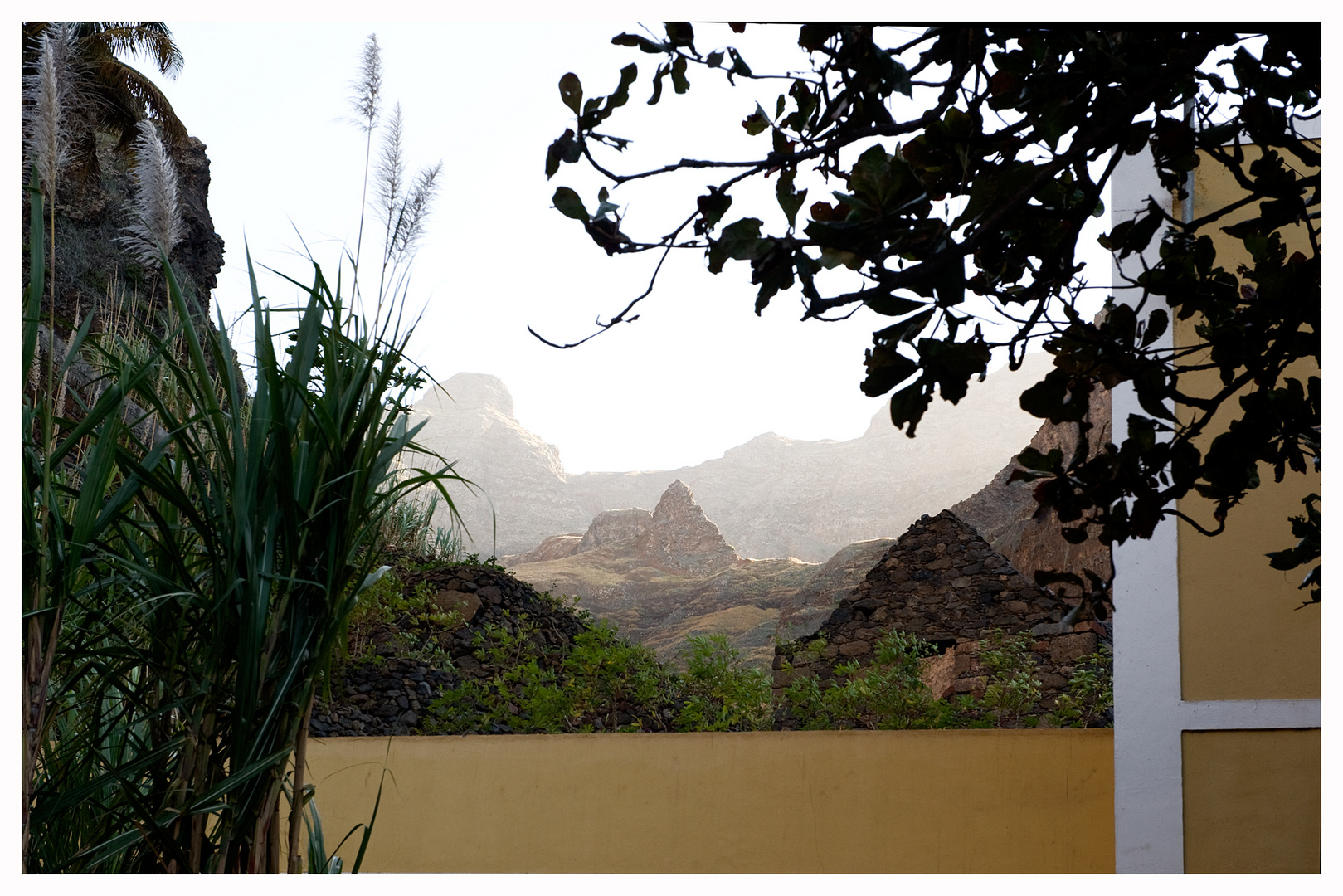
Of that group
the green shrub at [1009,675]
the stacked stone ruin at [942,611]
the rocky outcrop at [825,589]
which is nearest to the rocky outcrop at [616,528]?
the rocky outcrop at [825,589]

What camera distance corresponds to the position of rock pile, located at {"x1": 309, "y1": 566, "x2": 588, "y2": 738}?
5.02 metres

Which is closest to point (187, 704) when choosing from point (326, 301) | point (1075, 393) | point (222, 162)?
point (326, 301)

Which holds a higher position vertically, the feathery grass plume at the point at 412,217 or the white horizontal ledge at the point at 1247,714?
the feathery grass plume at the point at 412,217

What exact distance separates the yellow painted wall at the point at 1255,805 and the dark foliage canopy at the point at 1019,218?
4.36 feet

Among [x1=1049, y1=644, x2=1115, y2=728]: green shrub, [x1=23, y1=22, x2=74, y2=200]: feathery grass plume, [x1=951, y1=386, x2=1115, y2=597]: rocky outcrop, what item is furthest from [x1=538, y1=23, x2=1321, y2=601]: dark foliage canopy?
[x1=951, y1=386, x2=1115, y2=597]: rocky outcrop

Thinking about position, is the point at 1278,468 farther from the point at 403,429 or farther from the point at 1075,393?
the point at 403,429

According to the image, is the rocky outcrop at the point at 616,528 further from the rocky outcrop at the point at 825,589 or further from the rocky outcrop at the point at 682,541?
the rocky outcrop at the point at 825,589

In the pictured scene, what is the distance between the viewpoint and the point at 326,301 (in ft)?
5.15

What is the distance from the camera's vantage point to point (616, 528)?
62.7ft

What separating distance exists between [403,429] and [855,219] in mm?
924

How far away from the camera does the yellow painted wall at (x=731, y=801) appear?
3.12 m

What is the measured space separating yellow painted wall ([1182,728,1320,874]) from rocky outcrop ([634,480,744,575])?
14013 millimetres

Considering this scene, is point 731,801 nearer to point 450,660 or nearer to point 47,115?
point 450,660

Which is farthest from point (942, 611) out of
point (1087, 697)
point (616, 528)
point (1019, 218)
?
point (616, 528)
